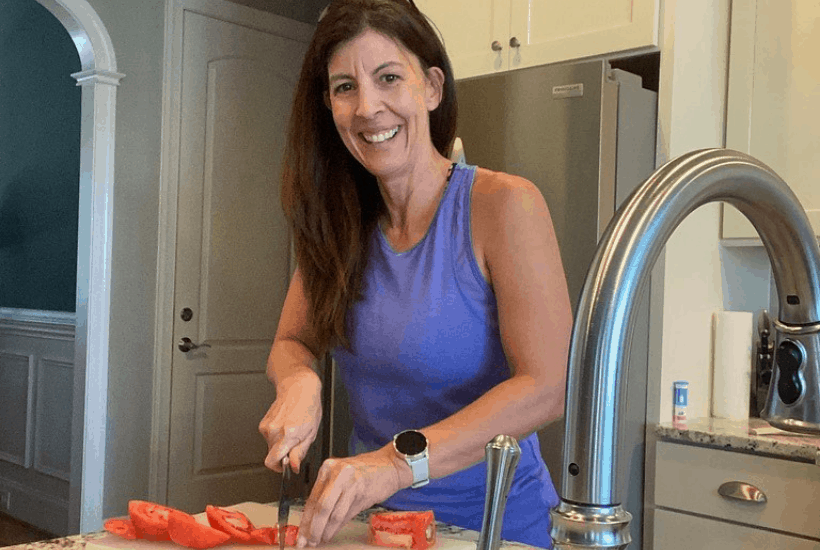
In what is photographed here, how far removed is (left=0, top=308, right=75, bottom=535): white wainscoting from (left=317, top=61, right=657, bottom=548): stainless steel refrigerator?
261cm

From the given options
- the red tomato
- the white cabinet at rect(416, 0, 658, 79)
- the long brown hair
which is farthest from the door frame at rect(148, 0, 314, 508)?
the red tomato

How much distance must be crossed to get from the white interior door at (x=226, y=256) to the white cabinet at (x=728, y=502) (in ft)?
6.82

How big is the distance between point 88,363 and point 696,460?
2.30 meters

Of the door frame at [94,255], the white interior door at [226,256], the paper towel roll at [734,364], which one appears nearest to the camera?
the paper towel roll at [734,364]

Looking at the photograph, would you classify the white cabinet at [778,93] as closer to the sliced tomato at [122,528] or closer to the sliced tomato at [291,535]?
the sliced tomato at [291,535]

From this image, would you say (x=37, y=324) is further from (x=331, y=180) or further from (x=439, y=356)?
(x=439, y=356)

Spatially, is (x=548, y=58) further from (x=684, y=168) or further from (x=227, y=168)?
(x=684, y=168)

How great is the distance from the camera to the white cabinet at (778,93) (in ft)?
7.23

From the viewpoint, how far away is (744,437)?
2.01 metres

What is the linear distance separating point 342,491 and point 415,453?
0.10 metres

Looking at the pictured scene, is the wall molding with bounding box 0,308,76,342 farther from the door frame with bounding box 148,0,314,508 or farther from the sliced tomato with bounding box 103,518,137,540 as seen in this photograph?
the sliced tomato with bounding box 103,518,137,540

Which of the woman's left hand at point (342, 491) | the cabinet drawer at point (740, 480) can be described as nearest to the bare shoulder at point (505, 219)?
the woman's left hand at point (342, 491)

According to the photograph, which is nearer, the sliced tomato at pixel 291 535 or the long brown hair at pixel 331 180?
the sliced tomato at pixel 291 535

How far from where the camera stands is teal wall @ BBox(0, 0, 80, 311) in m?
4.19
